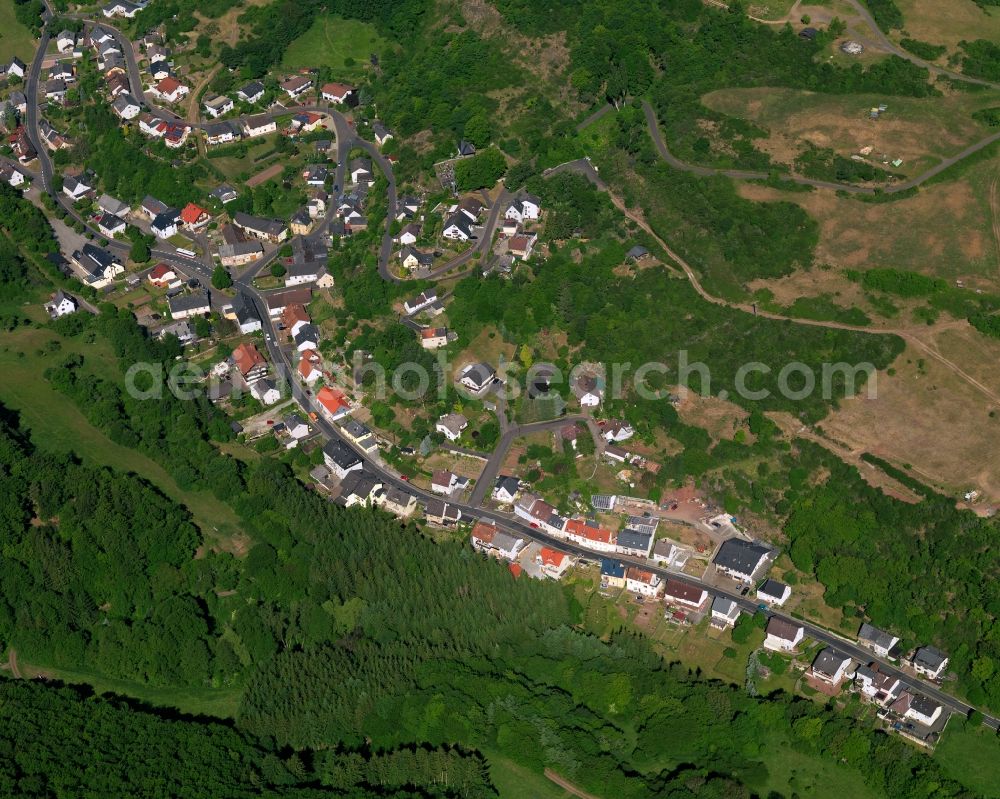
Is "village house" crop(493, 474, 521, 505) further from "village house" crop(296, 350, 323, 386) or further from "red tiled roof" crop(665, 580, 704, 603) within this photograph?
"village house" crop(296, 350, 323, 386)

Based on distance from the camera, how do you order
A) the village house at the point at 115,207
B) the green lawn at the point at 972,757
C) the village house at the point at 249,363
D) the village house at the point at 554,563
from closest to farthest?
the green lawn at the point at 972,757 → the village house at the point at 554,563 → the village house at the point at 249,363 → the village house at the point at 115,207

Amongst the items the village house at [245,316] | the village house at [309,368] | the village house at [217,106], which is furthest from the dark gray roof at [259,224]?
the village house at [309,368]

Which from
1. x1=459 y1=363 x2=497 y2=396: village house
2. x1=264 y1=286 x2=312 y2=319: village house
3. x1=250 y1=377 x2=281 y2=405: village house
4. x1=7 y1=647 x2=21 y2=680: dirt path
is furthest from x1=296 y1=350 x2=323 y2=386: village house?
x1=7 y1=647 x2=21 y2=680: dirt path

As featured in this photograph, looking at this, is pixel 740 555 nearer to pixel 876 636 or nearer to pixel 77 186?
pixel 876 636

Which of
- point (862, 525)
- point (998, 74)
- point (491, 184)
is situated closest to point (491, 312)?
point (491, 184)

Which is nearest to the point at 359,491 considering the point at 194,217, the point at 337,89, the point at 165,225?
the point at 194,217

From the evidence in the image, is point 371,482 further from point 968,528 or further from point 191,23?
point 191,23

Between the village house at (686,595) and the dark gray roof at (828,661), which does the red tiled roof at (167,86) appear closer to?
the village house at (686,595)
